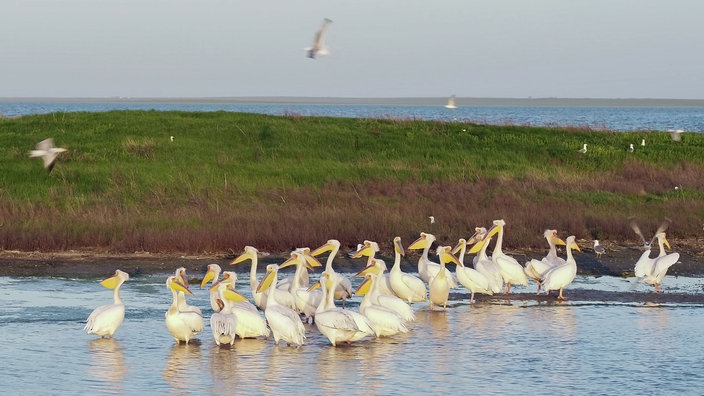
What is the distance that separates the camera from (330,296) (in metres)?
11.6

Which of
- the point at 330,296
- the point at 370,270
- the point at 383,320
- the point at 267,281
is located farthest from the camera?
the point at 370,270

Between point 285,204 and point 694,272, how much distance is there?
7.70 m

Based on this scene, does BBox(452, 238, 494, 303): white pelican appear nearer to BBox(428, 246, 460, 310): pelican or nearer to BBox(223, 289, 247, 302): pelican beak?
BBox(428, 246, 460, 310): pelican

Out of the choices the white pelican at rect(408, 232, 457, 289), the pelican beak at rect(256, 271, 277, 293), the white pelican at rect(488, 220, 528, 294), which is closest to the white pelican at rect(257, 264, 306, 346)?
the pelican beak at rect(256, 271, 277, 293)

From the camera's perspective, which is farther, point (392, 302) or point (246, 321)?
point (392, 302)

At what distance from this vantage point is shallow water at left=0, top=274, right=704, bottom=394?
9.45 metres

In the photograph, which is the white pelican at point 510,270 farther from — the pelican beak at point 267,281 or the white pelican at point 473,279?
the pelican beak at point 267,281

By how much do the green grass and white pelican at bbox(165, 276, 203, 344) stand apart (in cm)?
592

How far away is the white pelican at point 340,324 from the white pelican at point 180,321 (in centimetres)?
120

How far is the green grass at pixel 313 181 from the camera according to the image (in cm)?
1811

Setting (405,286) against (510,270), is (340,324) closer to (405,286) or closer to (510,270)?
(405,286)

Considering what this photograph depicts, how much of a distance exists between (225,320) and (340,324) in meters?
1.11

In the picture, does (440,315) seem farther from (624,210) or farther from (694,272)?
(624,210)

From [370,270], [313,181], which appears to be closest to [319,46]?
[370,270]
